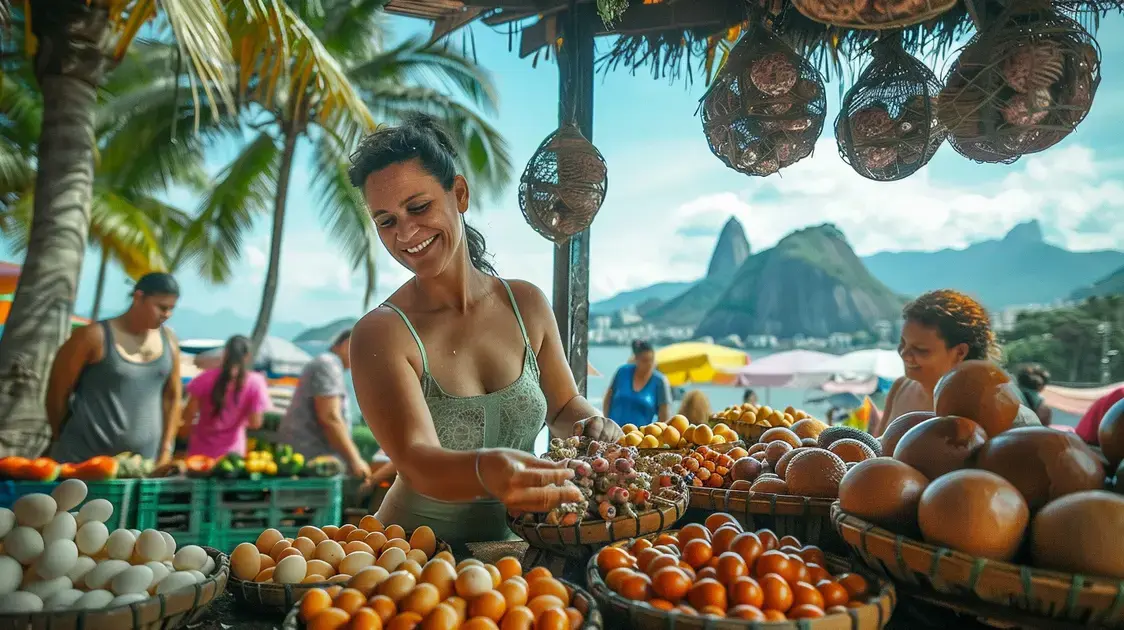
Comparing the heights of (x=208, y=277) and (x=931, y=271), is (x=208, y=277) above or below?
below

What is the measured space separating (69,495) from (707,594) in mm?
1323

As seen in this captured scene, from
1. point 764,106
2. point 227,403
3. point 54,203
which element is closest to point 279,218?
point 54,203

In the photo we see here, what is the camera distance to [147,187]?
15.1m

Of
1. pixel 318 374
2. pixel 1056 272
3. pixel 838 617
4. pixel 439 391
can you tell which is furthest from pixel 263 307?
pixel 1056 272

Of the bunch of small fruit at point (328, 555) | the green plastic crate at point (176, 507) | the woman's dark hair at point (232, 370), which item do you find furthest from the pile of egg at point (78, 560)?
the woman's dark hair at point (232, 370)

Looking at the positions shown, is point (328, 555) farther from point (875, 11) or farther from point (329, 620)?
point (875, 11)

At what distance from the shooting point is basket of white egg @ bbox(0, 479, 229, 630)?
1.31 m

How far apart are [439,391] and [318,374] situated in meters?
3.71

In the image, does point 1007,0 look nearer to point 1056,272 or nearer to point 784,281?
point 784,281

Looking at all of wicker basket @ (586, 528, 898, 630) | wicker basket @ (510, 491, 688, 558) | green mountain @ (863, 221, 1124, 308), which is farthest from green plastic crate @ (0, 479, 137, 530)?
green mountain @ (863, 221, 1124, 308)

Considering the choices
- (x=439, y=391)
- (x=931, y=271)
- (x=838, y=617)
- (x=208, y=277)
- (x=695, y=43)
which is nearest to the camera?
(x=838, y=617)

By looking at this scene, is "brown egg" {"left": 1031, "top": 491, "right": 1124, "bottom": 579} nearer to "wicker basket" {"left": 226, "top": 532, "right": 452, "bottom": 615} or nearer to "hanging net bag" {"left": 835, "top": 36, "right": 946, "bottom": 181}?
"wicker basket" {"left": 226, "top": 532, "right": 452, "bottom": 615}

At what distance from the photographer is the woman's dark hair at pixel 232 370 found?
549 centimetres

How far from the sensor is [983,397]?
165 cm
